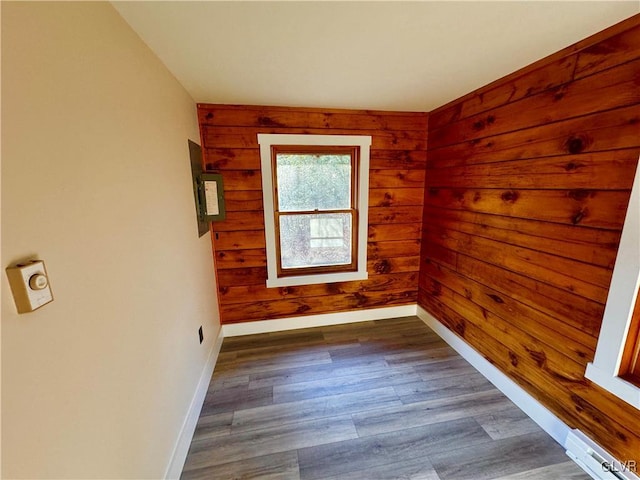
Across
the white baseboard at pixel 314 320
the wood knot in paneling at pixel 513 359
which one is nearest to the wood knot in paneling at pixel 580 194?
the wood knot in paneling at pixel 513 359

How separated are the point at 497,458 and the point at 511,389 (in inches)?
21.6

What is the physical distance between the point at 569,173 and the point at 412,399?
1692 millimetres

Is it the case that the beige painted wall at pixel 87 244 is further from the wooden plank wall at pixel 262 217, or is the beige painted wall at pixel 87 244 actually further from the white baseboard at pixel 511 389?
the white baseboard at pixel 511 389

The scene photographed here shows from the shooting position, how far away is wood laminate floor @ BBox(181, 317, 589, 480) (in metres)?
1.41

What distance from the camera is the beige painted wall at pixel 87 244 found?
611 millimetres

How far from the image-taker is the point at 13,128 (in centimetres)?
61

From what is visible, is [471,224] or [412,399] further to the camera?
[471,224]

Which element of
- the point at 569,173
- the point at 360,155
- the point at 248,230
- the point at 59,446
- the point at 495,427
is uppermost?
the point at 360,155

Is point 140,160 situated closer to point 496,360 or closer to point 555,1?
point 555,1

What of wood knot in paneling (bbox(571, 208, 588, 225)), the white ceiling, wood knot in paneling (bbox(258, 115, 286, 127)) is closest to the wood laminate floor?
wood knot in paneling (bbox(571, 208, 588, 225))

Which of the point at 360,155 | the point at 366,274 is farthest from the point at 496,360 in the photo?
the point at 360,155

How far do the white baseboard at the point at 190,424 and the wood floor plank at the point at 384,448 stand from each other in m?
0.64

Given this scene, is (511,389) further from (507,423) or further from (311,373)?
(311,373)

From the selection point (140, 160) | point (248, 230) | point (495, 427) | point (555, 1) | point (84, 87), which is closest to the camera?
point (84, 87)
